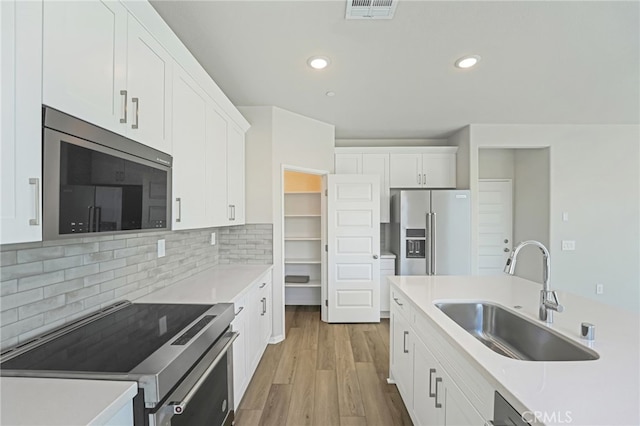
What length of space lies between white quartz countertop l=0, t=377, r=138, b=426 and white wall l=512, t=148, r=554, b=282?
16.1ft

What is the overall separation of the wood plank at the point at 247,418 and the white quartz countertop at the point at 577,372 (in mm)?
1435

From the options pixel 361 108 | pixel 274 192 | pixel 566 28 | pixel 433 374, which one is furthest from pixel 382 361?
pixel 566 28

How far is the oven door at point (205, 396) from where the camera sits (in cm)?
103

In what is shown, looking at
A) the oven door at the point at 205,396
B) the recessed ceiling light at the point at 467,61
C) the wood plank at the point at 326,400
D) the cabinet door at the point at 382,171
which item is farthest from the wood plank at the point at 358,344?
the recessed ceiling light at the point at 467,61

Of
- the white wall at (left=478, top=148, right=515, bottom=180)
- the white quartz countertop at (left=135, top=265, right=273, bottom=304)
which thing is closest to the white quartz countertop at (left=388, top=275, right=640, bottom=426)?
→ the white quartz countertop at (left=135, top=265, right=273, bottom=304)

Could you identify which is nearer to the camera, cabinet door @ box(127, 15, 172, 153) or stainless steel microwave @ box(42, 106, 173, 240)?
stainless steel microwave @ box(42, 106, 173, 240)

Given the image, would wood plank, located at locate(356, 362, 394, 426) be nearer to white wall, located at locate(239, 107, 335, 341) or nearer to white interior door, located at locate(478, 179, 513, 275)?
white wall, located at locate(239, 107, 335, 341)

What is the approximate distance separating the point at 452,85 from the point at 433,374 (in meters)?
2.63

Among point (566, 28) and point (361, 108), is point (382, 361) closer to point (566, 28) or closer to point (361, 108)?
point (361, 108)

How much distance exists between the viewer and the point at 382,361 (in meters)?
2.79

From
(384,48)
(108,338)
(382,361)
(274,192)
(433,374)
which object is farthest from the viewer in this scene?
(274,192)

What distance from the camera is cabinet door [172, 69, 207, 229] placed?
173 cm

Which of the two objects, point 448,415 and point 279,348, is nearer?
point 448,415

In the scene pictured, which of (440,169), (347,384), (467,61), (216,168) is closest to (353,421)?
(347,384)
